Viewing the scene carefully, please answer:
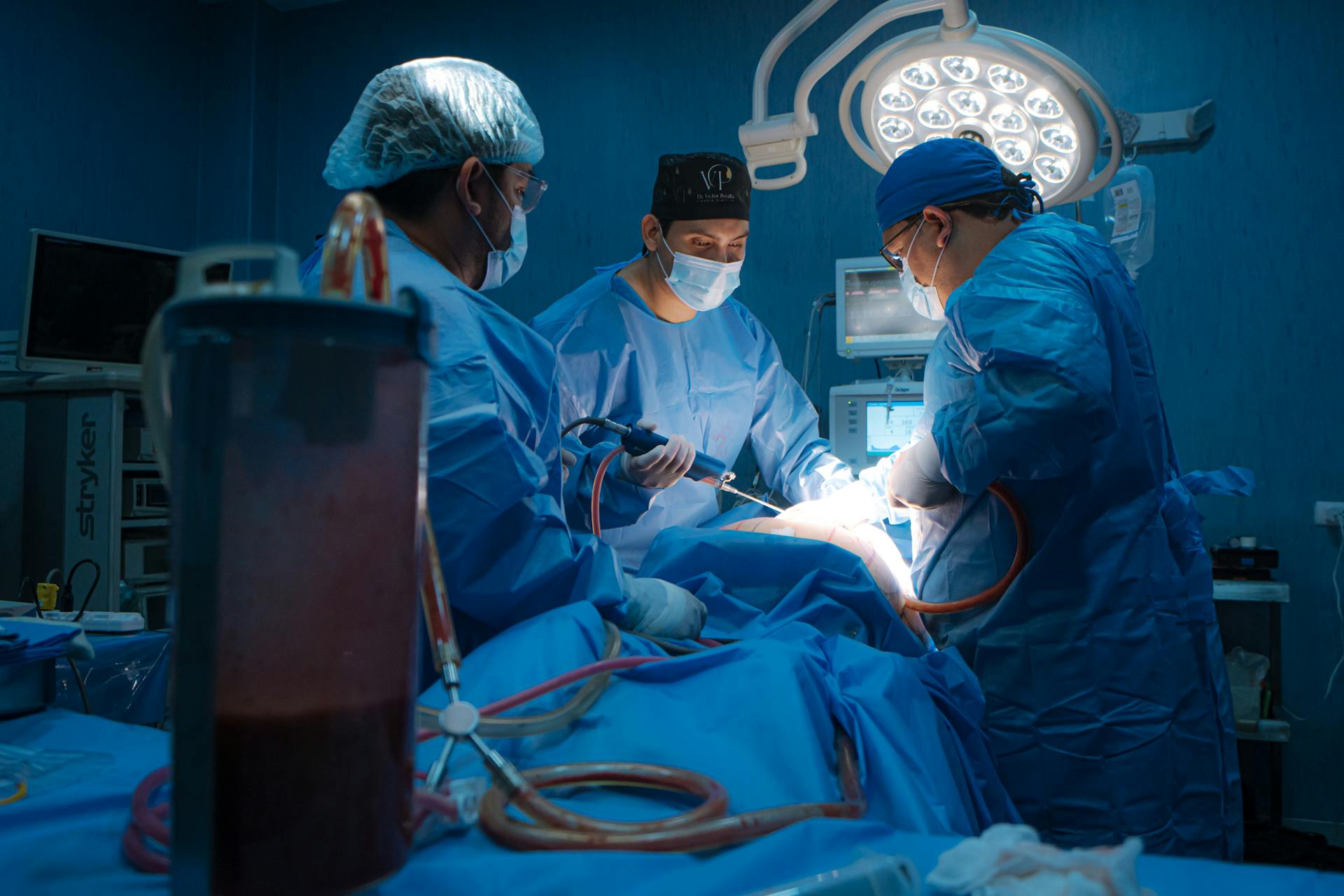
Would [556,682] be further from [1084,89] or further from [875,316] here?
[875,316]

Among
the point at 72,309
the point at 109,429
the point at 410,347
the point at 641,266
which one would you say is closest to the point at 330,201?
the point at 72,309

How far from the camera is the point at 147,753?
0.71 meters

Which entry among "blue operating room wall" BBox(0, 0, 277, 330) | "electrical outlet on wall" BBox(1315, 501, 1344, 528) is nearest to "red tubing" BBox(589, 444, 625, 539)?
"electrical outlet on wall" BBox(1315, 501, 1344, 528)

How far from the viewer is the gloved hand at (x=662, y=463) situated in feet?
5.87

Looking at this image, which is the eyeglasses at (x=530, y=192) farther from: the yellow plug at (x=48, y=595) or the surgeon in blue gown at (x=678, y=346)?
the yellow plug at (x=48, y=595)

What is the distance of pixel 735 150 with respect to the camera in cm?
354

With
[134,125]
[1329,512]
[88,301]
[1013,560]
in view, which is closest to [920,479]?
[1013,560]

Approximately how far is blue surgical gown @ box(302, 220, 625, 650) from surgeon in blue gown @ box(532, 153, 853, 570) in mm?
923

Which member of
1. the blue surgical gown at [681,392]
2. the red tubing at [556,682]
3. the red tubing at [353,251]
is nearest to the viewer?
the red tubing at [353,251]

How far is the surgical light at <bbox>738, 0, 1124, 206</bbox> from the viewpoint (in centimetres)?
131

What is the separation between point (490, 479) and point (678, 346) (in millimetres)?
1405

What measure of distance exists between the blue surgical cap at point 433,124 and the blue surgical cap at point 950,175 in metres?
0.74

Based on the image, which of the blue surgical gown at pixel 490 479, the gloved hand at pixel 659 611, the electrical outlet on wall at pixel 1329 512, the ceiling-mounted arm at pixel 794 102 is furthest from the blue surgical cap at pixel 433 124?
the electrical outlet on wall at pixel 1329 512

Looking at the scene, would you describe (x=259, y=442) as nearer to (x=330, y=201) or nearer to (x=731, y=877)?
(x=731, y=877)
